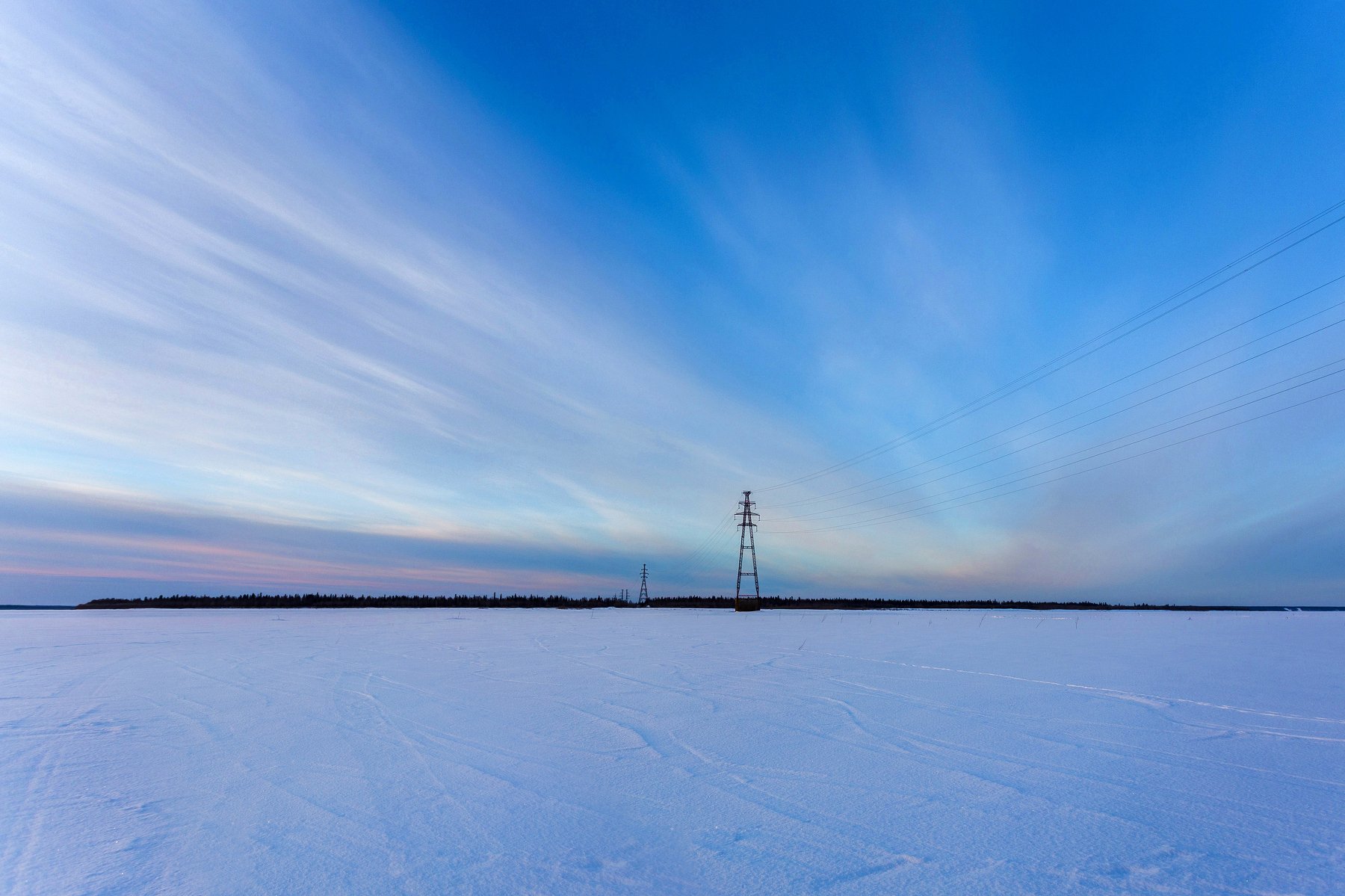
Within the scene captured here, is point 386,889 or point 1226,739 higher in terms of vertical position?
point 1226,739

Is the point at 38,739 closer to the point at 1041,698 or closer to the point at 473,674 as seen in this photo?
the point at 473,674

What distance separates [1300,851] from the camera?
10.3 ft

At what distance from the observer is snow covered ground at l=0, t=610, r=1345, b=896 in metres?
2.95

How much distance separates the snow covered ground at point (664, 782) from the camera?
9.66 feet

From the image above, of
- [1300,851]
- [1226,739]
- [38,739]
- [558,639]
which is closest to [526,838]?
[1300,851]

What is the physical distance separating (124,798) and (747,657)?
9.49 metres

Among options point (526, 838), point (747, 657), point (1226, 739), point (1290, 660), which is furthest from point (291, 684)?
point (1290, 660)

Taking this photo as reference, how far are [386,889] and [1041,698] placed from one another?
23.7 ft

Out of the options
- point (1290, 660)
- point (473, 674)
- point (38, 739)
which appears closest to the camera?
point (38, 739)

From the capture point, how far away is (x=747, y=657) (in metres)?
11.9

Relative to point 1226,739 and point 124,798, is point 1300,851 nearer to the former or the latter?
point 1226,739

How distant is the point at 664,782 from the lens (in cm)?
426

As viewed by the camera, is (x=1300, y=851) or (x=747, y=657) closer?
(x=1300, y=851)

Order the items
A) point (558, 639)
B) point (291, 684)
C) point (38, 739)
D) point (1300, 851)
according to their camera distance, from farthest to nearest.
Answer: point (558, 639), point (291, 684), point (38, 739), point (1300, 851)
